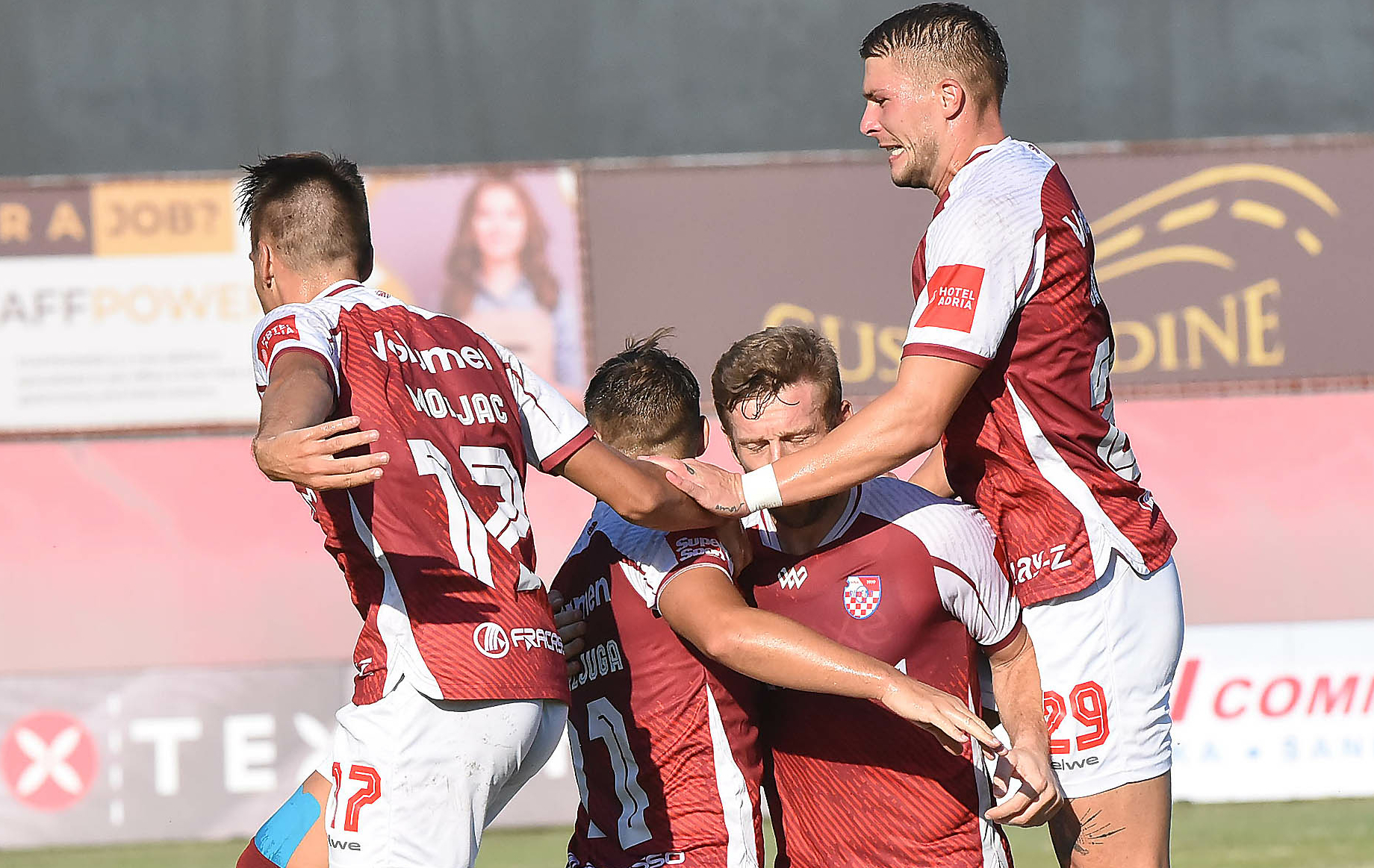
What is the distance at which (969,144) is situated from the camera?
11.0 feet

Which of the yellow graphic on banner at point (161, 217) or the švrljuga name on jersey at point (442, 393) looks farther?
the yellow graphic on banner at point (161, 217)

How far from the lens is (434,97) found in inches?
526

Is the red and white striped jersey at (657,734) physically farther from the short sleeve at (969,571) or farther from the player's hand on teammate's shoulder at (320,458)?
the player's hand on teammate's shoulder at (320,458)

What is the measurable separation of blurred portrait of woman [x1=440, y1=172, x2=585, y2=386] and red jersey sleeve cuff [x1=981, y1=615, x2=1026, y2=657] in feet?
29.0

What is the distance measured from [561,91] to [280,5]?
8.27ft

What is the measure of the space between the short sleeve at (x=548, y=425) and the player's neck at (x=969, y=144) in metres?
0.92

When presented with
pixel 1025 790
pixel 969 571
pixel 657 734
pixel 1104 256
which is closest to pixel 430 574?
pixel 657 734

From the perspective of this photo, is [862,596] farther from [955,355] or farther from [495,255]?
[495,255]

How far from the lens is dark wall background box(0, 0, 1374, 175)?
520 inches

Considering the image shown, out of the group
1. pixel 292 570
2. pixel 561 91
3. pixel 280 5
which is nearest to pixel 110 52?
pixel 280 5

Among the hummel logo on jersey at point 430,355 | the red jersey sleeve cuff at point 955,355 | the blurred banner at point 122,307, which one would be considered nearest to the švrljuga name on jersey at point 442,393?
the hummel logo on jersey at point 430,355

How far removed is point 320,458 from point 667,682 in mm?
974

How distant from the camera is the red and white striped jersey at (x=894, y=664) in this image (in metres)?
3.17

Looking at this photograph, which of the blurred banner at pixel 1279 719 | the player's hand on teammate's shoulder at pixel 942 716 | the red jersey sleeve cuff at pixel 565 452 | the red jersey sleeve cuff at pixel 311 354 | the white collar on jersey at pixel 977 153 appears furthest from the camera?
the blurred banner at pixel 1279 719
